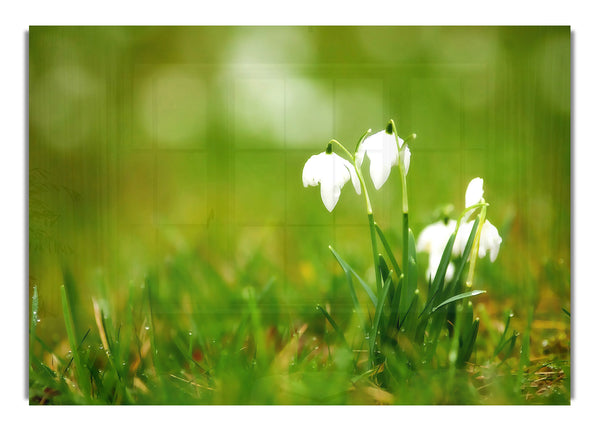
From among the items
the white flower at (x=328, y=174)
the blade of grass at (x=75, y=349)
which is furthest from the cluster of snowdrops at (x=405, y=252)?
the blade of grass at (x=75, y=349)

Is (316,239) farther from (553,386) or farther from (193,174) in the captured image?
(553,386)

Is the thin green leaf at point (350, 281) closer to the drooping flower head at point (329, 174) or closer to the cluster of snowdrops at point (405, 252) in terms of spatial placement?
the cluster of snowdrops at point (405, 252)

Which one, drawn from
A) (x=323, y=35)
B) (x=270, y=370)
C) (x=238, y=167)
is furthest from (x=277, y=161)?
(x=270, y=370)

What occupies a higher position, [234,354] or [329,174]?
[329,174]

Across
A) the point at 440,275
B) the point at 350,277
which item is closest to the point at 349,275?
the point at 350,277

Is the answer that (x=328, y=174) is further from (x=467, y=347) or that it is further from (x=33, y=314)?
(x=33, y=314)

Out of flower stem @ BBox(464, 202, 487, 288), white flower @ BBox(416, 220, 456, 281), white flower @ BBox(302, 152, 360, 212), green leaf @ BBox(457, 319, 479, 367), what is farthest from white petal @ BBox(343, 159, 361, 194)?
green leaf @ BBox(457, 319, 479, 367)
